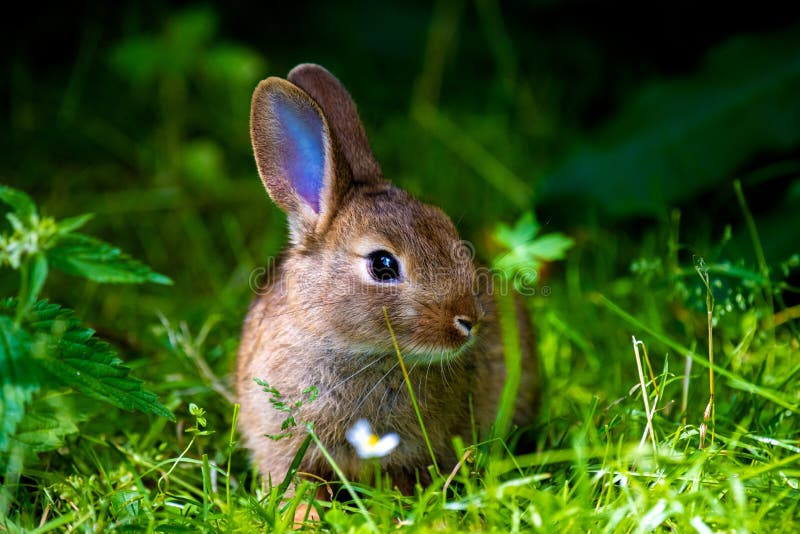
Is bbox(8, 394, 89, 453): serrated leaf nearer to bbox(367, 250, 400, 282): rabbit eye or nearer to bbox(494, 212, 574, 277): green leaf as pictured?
bbox(367, 250, 400, 282): rabbit eye

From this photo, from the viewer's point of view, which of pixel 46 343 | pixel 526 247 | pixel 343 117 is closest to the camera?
pixel 46 343

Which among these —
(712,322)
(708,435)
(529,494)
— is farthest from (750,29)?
(529,494)

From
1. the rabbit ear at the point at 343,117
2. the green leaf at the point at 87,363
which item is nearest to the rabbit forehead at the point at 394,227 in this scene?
the rabbit ear at the point at 343,117

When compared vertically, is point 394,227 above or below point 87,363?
above

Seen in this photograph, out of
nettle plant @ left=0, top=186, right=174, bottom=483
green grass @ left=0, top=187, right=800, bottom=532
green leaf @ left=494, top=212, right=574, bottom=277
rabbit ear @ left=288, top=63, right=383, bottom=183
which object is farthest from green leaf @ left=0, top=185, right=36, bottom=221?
green leaf @ left=494, top=212, right=574, bottom=277

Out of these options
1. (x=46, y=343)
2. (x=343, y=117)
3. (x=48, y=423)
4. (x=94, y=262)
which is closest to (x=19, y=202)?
(x=94, y=262)

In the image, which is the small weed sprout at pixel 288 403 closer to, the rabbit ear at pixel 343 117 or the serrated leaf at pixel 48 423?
the serrated leaf at pixel 48 423

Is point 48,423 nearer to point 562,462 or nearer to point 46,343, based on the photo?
point 46,343
